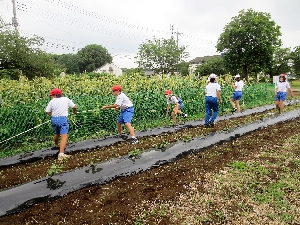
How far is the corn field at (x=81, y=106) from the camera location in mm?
8414

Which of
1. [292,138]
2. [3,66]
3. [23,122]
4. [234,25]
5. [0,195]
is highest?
[234,25]

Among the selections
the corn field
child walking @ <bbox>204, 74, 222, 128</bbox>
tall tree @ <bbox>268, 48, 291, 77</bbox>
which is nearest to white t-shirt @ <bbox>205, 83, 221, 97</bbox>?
child walking @ <bbox>204, 74, 222, 128</bbox>

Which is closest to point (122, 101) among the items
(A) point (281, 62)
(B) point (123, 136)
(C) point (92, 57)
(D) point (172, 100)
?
(B) point (123, 136)

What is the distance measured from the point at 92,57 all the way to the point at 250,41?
5358cm

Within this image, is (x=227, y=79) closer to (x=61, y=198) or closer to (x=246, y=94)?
(x=246, y=94)

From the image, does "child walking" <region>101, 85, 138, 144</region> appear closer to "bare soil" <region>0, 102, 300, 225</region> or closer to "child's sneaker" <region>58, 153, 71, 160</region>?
"bare soil" <region>0, 102, 300, 225</region>

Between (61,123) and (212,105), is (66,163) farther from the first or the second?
(212,105)

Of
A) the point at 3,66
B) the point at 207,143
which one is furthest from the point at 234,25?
the point at 207,143

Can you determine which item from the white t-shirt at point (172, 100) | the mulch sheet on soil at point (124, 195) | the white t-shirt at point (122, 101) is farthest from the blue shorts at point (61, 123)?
the white t-shirt at point (172, 100)

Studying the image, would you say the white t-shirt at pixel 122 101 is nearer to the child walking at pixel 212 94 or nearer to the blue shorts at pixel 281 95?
the child walking at pixel 212 94

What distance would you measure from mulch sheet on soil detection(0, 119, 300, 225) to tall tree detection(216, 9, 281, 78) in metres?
36.3

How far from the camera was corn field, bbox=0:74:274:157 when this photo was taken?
841cm

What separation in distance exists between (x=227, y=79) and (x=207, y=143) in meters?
11.3

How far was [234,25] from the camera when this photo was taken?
1607 inches
